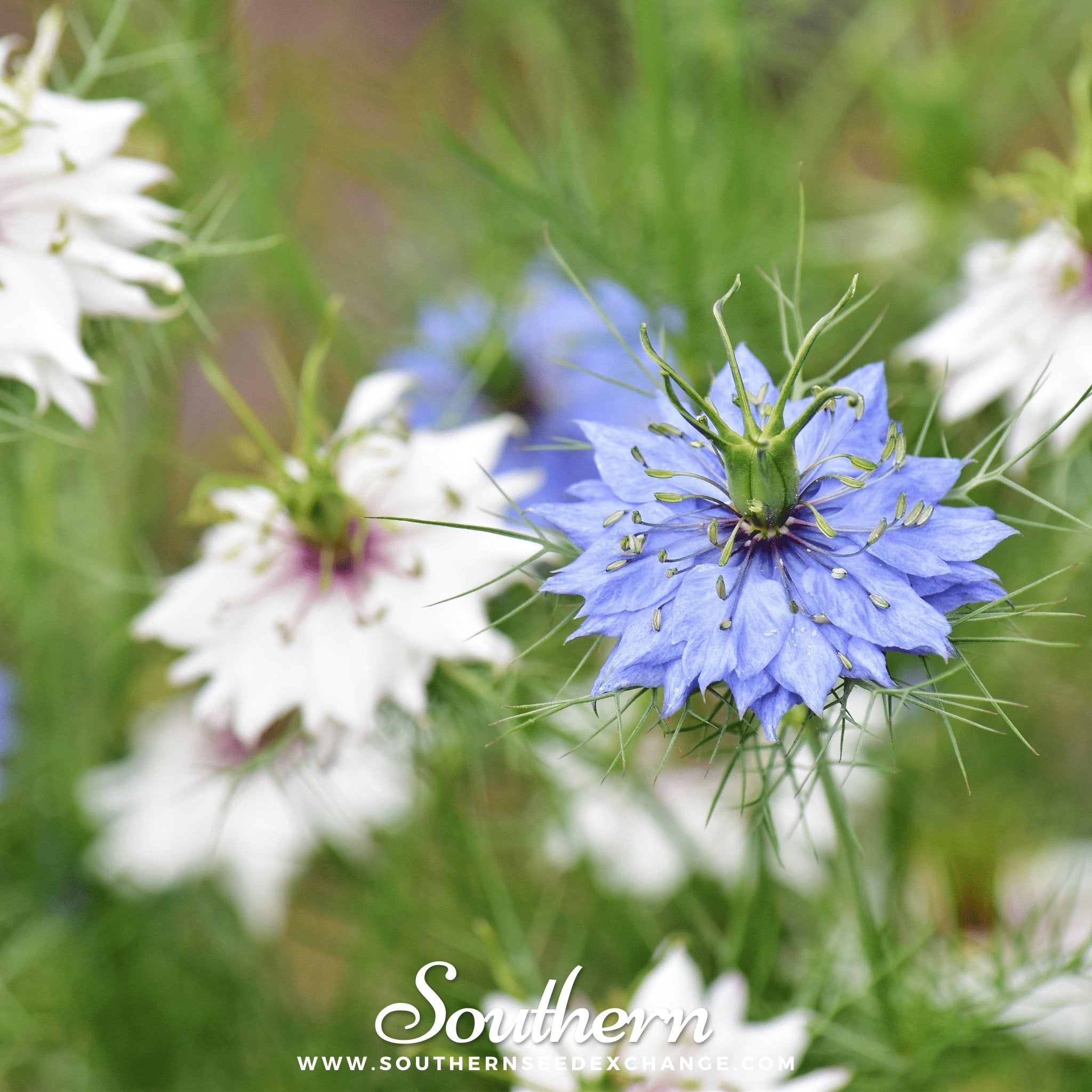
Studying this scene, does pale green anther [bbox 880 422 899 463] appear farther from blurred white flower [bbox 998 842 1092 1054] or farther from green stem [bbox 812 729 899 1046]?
blurred white flower [bbox 998 842 1092 1054]

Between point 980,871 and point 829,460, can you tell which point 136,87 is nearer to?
point 829,460

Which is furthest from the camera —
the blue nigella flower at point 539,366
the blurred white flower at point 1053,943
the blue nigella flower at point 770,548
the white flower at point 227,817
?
the white flower at point 227,817

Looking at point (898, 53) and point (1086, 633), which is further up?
point (898, 53)

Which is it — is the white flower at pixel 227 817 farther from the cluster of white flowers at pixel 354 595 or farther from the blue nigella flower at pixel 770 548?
the blue nigella flower at pixel 770 548

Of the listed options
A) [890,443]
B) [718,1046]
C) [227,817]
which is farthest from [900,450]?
[227,817]

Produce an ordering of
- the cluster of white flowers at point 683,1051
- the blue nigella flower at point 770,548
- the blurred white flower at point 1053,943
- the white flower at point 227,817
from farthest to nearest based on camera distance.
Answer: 1. the white flower at point 227,817
2. the blurred white flower at point 1053,943
3. the cluster of white flowers at point 683,1051
4. the blue nigella flower at point 770,548

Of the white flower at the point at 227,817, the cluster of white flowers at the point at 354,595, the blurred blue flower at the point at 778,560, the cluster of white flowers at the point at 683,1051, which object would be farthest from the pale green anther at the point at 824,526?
the white flower at the point at 227,817

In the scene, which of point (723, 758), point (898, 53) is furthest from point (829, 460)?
point (898, 53)

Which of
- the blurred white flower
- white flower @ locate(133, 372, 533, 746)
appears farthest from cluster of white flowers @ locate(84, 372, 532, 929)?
the blurred white flower
